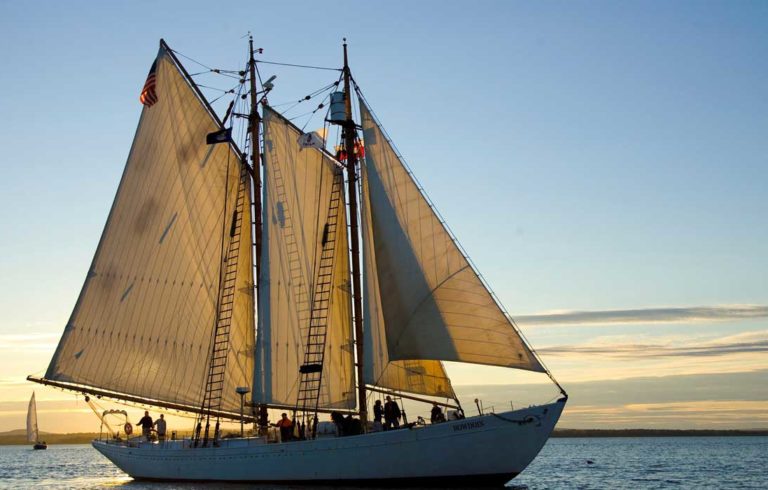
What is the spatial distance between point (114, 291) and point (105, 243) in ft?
9.30

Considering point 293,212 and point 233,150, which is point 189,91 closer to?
point 233,150

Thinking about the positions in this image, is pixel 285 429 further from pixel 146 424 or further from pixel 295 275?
pixel 146 424

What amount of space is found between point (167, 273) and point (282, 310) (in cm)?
747

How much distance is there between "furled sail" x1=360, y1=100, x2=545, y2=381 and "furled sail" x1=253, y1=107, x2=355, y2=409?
4.14m

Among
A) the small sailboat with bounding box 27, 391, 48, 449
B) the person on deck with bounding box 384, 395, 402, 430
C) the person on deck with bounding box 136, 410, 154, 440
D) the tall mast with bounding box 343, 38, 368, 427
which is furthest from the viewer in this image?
the small sailboat with bounding box 27, 391, 48, 449

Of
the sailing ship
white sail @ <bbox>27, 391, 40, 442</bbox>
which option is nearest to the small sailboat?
white sail @ <bbox>27, 391, 40, 442</bbox>

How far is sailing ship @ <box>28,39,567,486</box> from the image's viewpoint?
36750 millimetres

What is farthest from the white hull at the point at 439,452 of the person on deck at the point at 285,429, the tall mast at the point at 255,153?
the tall mast at the point at 255,153

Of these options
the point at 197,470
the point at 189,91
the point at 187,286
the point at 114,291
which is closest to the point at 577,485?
the point at 197,470

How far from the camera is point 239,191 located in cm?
4878

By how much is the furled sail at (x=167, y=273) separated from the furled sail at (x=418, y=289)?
11.2 m

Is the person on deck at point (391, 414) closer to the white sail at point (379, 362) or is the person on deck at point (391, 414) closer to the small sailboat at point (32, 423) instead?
the white sail at point (379, 362)

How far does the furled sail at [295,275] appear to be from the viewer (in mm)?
43175

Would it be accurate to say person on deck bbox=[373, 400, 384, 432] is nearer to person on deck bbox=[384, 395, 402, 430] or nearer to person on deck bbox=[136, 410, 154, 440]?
person on deck bbox=[384, 395, 402, 430]
